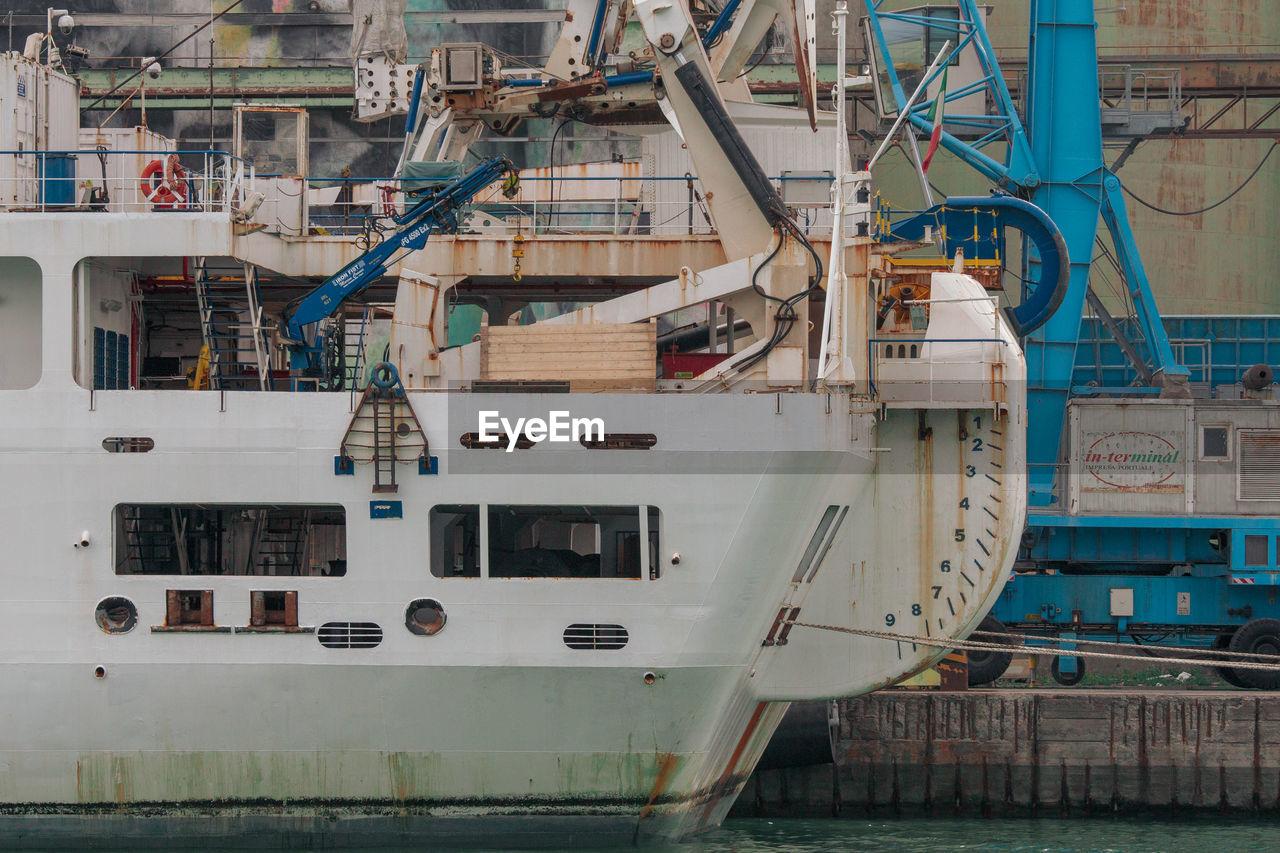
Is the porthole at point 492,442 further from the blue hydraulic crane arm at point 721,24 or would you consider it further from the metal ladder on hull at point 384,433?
the blue hydraulic crane arm at point 721,24

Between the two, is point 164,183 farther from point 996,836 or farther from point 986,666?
point 986,666

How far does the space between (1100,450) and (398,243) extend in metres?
15.4

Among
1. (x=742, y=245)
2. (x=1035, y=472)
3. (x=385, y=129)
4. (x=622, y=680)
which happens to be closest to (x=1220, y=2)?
(x=1035, y=472)

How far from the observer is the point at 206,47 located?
3588 centimetres

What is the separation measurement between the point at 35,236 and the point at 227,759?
19.8ft

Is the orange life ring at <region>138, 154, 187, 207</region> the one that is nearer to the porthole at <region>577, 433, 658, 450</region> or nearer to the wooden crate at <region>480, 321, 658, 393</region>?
the wooden crate at <region>480, 321, 658, 393</region>

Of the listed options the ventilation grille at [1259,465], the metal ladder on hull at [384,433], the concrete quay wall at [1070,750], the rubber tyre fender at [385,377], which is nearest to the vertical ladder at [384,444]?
the metal ladder on hull at [384,433]

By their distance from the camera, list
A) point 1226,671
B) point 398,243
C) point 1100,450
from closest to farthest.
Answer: point 398,243 < point 1226,671 < point 1100,450

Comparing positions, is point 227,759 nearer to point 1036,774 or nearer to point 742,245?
point 742,245

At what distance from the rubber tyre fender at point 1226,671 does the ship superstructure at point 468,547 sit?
30.1ft

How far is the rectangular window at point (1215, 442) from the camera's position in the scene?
29188mm

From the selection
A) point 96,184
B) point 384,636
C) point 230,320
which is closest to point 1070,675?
point 384,636

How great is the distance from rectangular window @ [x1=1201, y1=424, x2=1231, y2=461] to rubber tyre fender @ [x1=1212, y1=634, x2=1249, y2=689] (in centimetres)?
328

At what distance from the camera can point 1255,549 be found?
90.4ft
